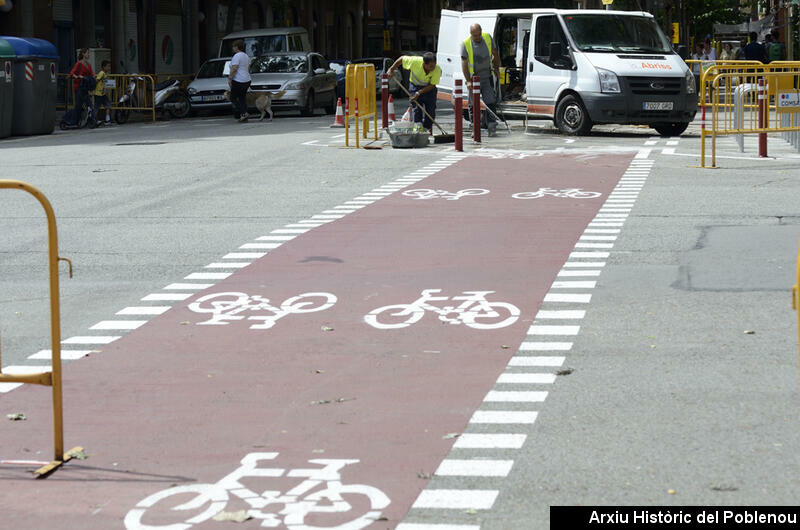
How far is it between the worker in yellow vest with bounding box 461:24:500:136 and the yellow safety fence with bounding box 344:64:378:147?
1.55 metres

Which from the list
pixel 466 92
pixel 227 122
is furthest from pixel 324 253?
pixel 227 122

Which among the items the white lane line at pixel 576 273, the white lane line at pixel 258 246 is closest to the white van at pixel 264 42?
the white lane line at pixel 258 246

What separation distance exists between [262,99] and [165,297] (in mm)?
23785

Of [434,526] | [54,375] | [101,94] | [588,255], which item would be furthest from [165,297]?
[101,94]

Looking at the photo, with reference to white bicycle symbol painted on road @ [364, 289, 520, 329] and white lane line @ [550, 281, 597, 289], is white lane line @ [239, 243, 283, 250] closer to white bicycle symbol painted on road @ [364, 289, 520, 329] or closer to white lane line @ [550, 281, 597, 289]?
white bicycle symbol painted on road @ [364, 289, 520, 329]

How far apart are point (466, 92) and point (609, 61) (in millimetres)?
3462

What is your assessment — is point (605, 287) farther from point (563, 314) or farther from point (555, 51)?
point (555, 51)

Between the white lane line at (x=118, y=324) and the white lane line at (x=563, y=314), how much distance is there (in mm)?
2458

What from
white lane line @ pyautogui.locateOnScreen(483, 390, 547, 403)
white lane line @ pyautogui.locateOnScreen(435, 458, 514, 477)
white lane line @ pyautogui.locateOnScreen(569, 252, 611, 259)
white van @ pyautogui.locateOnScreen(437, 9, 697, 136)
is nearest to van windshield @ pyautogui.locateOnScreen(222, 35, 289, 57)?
white van @ pyautogui.locateOnScreen(437, 9, 697, 136)

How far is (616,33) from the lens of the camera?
989 inches

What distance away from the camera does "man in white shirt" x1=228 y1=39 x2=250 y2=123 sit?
32.4 meters

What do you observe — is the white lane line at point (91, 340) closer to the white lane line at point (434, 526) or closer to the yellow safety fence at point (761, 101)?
the white lane line at point (434, 526)

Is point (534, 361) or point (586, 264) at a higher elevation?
point (586, 264)

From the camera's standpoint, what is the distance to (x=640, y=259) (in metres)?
11.1
